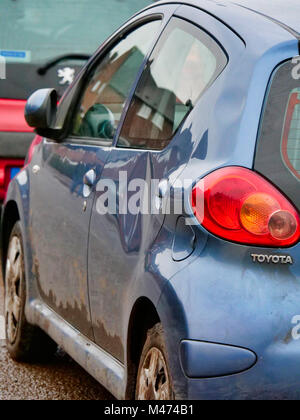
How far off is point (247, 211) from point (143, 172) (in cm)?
67

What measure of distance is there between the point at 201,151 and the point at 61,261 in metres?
1.48

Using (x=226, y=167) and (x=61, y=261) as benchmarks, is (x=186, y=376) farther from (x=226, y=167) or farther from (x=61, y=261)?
(x=61, y=261)

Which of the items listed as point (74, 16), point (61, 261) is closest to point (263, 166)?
point (61, 261)

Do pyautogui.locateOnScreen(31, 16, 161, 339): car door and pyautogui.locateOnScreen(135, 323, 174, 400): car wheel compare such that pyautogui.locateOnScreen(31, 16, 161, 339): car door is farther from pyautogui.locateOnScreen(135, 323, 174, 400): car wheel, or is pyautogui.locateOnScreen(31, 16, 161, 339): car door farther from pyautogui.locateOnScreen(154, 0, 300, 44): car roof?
pyautogui.locateOnScreen(135, 323, 174, 400): car wheel

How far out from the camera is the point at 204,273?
3.42 m

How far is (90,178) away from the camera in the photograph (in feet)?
15.0

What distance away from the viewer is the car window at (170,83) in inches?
154

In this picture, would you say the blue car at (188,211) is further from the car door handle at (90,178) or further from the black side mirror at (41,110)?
the black side mirror at (41,110)

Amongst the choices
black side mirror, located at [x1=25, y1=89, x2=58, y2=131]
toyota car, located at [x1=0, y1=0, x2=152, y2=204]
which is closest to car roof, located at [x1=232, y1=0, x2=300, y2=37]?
black side mirror, located at [x1=25, y1=89, x2=58, y2=131]

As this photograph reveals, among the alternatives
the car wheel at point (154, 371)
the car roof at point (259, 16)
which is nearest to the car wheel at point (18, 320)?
the car wheel at point (154, 371)

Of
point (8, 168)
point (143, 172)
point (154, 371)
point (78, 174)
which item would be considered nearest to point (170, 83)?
point (143, 172)

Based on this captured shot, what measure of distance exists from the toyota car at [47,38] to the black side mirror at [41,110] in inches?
172

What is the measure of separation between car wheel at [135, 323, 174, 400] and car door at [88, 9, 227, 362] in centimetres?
14

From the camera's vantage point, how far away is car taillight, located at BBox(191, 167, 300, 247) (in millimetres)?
3418
